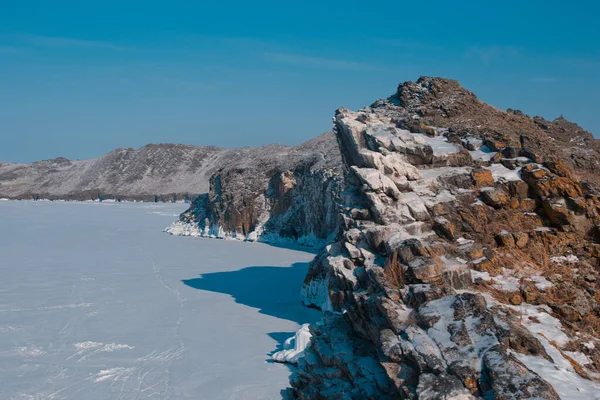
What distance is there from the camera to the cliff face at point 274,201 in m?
36.0

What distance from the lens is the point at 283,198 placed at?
42031mm

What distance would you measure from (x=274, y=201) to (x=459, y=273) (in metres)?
34.0

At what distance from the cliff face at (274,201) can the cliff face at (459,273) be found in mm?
20695

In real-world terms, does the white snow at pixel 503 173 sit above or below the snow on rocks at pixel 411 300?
above

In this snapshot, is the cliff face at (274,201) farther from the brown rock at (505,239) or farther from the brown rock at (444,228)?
the brown rock at (505,239)

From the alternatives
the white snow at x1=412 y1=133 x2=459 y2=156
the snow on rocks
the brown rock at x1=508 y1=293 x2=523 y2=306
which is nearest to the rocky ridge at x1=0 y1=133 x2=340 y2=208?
the white snow at x1=412 y1=133 x2=459 y2=156

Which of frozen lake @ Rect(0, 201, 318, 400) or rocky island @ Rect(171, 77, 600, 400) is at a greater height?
rocky island @ Rect(171, 77, 600, 400)

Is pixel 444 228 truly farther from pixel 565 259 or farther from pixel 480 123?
pixel 480 123

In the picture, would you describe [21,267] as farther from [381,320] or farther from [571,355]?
[571,355]

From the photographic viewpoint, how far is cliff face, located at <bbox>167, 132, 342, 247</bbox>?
36000 mm

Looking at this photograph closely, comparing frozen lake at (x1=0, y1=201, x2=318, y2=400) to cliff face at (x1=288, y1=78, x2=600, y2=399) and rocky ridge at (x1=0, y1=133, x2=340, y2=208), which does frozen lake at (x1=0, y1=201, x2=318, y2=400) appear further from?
rocky ridge at (x1=0, y1=133, x2=340, y2=208)

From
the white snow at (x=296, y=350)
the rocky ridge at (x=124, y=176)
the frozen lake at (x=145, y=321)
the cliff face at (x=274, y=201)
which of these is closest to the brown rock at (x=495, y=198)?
the white snow at (x=296, y=350)

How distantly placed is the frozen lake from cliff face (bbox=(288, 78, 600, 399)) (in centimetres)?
314

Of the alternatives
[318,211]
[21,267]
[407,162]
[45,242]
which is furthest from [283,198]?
[407,162]
